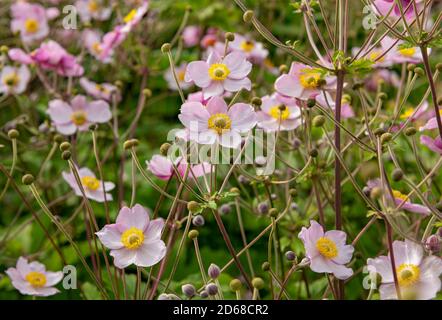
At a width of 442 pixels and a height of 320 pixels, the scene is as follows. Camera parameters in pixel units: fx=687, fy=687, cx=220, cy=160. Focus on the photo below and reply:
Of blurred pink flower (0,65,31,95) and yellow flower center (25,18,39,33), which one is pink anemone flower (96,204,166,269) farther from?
yellow flower center (25,18,39,33)

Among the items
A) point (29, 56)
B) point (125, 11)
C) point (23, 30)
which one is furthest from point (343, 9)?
point (125, 11)

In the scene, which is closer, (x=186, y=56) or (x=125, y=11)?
(x=186, y=56)

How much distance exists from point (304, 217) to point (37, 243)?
2.66 ft

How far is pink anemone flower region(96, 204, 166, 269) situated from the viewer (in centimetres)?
107

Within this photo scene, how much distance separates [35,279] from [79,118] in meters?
0.44

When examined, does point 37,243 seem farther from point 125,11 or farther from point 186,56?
point 125,11

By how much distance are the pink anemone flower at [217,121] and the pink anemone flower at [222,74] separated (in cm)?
7

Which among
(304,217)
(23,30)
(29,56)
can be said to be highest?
(23,30)

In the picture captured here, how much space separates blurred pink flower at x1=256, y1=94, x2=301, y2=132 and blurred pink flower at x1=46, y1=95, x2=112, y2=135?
1.45 ft

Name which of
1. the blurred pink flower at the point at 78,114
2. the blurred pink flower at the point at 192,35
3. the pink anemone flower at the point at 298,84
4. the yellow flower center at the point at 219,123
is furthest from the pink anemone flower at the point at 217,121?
the blurred pink flower at the point at 192,35

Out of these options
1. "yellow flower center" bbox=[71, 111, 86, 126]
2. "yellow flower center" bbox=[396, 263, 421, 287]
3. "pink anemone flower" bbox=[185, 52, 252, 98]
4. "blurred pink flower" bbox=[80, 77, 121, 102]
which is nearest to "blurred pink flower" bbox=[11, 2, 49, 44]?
"blurred pink flower" bbox=[80, 77, 121, 102]

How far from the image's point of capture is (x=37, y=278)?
133cm

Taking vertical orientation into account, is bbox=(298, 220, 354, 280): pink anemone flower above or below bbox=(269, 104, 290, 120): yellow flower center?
below

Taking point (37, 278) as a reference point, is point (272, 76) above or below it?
above
